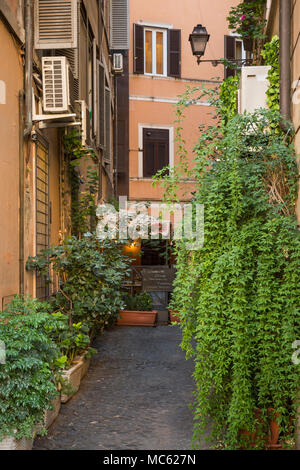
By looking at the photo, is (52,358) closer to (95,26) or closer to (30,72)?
(30,72)

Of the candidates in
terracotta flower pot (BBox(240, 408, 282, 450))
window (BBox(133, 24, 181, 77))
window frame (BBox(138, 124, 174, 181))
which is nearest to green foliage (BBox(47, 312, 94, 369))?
terracotta flower pot (BBox(240, 408, 282, 450))

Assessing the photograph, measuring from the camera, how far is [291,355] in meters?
4.32

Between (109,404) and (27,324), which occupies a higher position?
(27,324)

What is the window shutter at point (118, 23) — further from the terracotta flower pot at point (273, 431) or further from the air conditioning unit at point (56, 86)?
the terracotta flower pot at point (273, 431)

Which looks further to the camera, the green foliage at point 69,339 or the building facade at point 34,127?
the green foliage at point 69,339

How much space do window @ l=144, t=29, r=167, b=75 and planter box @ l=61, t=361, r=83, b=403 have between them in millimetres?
12662

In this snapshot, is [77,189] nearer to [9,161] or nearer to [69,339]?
[69,339]

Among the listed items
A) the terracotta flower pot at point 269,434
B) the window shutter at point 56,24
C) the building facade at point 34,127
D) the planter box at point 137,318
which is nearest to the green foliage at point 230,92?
the building facade at point 34,127

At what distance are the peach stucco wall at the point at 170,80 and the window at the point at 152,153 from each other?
22 centimetres

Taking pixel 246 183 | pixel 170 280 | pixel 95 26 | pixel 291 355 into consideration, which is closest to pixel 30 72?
pixel 246 183

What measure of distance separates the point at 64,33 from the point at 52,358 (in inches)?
158

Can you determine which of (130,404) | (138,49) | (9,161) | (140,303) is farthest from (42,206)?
(138,49)

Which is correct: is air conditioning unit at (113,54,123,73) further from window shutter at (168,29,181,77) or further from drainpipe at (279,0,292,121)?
drainpipe at (279,0,292,121)

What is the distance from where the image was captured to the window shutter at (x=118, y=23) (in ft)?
50.8
